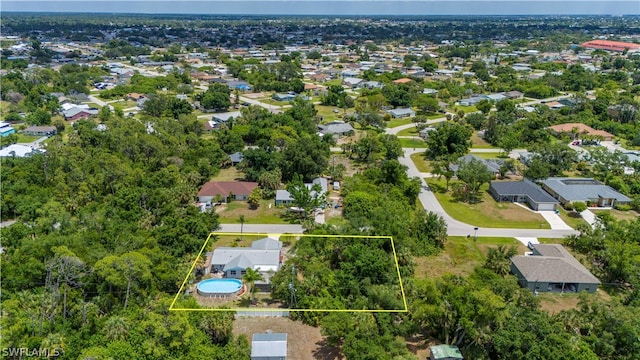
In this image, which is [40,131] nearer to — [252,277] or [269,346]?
[252,277]

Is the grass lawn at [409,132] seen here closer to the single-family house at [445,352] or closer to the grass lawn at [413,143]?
the grass lawn at [413,143]

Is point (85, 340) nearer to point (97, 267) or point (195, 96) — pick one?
point (97, 267)

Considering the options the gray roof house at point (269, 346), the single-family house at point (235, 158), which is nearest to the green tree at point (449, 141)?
the single-family house at point (235, 158)

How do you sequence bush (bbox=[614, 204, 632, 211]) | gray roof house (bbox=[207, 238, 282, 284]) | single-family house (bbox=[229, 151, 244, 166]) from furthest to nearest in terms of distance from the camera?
single-family house (bbox=[229, 151, 244, 166]) < bush (bbox=[614, 204, 632, 211]) < gray roof house (bbox=[207, 238, 282, 284])

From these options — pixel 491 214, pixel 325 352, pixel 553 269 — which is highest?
pixel 553 269

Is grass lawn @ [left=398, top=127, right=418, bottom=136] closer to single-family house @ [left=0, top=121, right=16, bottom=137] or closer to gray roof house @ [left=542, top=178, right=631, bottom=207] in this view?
gray roof house @ [left=542, top=178, right=631, bottom=207]

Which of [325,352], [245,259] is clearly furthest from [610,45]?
[325,352]

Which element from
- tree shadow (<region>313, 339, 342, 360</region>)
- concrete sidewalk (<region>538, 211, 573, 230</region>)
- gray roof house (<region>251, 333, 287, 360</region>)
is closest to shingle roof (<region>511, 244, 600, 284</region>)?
concrete sidewalk (<region>538, 211, 573, 230</region>)
